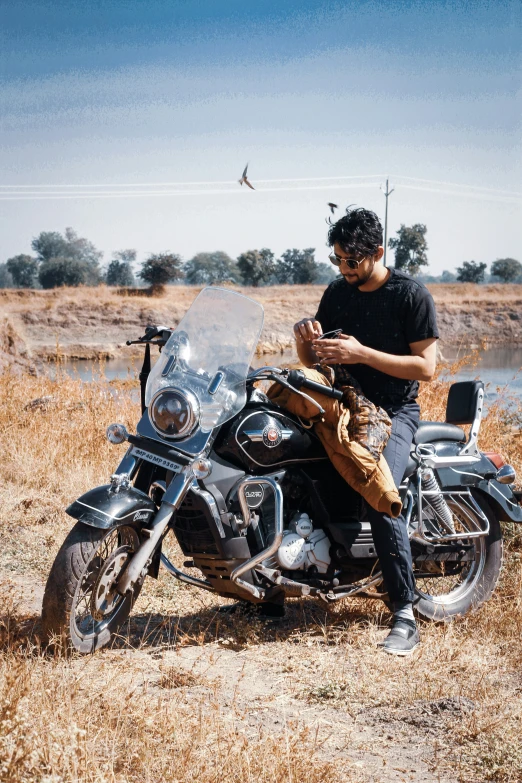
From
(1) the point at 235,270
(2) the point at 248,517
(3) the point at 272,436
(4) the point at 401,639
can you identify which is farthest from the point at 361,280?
(1) the point at 235,270

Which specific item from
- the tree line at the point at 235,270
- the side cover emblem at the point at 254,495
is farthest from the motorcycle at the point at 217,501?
the tree line at the point at 235,270

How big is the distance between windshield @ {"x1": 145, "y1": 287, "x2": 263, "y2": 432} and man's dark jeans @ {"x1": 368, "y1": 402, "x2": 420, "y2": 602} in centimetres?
80

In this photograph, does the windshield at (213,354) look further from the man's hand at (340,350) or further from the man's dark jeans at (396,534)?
the man's dark jeans at (396,534)

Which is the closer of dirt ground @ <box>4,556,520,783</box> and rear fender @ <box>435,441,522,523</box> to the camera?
dirt ground @ <box>4,556,520,783</box>

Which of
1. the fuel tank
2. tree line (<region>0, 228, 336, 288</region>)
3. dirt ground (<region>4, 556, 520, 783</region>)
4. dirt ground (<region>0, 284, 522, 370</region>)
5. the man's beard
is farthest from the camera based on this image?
tree line (<region>0, 228, 336, 288</region>)

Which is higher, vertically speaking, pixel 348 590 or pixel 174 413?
A: pixel 174 413

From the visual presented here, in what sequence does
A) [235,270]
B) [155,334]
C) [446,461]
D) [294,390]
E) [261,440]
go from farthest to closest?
1. [235,270]
2. [446,461]
3. [155,334]
4. [261,440]
5. [294,390]

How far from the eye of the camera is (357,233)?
13.3 ft

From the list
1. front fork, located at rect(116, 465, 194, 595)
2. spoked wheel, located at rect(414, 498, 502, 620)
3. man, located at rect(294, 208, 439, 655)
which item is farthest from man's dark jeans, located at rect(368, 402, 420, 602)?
front fork, located at rect(116, 465, 194, 595)

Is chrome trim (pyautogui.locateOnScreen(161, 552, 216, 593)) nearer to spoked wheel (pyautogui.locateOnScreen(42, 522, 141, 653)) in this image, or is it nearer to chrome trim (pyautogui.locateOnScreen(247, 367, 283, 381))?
spoked wheel (pyautogui.locateOnScreen(42, 522, 141, 653))

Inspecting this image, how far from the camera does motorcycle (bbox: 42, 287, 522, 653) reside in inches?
141

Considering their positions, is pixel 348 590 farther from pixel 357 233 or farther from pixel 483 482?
pixel 357 233

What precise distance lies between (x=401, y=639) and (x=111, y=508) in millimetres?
1484

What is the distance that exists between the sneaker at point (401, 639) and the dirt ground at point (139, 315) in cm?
3360
